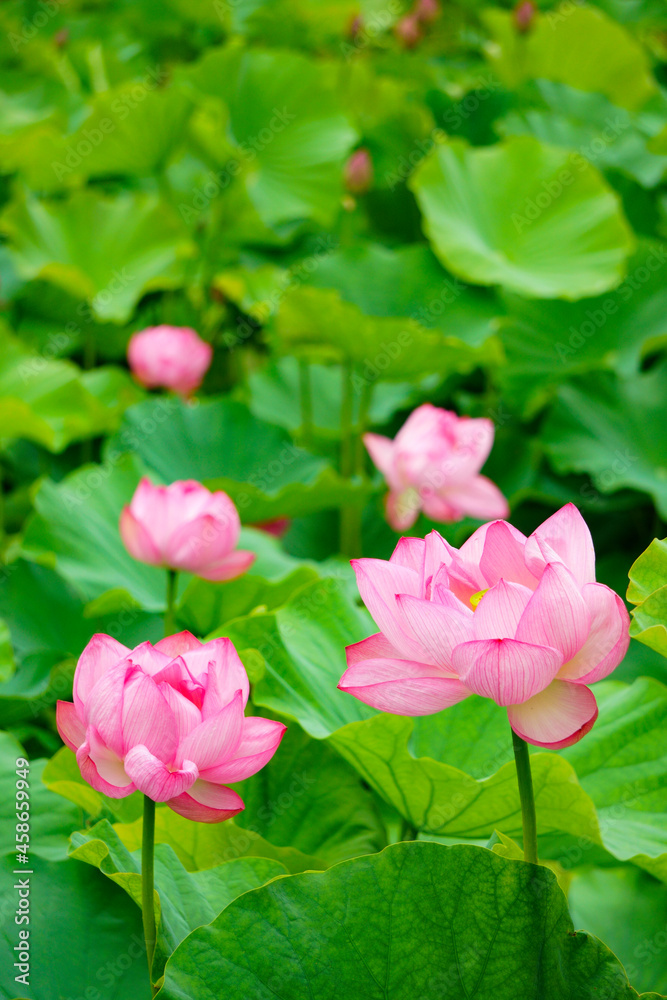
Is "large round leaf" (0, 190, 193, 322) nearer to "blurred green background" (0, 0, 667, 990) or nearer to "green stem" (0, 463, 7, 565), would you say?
"blurred green background" (0, 0, 667, 990)

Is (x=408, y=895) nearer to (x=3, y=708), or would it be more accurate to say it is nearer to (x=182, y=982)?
(x=182, y=982)

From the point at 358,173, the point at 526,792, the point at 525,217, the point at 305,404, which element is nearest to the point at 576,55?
the point at 525,217

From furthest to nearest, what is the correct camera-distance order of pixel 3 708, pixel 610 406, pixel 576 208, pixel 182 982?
pixel 576 208 < pixel 610 406 < pixel 3 708 < pixel 182 982

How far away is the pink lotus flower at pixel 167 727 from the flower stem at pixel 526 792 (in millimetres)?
134

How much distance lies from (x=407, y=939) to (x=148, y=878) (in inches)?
5.7

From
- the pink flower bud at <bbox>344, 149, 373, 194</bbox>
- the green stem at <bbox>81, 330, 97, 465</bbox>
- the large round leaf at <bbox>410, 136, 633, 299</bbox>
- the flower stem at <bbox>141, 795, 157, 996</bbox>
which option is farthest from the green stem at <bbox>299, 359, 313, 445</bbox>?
the flower stem at <bbox>141, 795, 157, 996</bbox>

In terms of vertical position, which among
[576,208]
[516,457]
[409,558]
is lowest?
[516,457]

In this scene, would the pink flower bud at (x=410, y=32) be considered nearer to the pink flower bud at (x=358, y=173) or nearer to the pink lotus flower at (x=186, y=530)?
the pink flower bud at (x=358, y=173)

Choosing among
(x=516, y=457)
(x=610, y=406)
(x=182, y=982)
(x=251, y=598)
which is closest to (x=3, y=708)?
(x=251, y=598)

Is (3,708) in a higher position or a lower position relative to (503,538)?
lower

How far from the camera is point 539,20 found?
2.27m

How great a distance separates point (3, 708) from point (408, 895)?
590 millimetres

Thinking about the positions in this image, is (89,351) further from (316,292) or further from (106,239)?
(316,292)

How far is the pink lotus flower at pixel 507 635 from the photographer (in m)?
0.45
